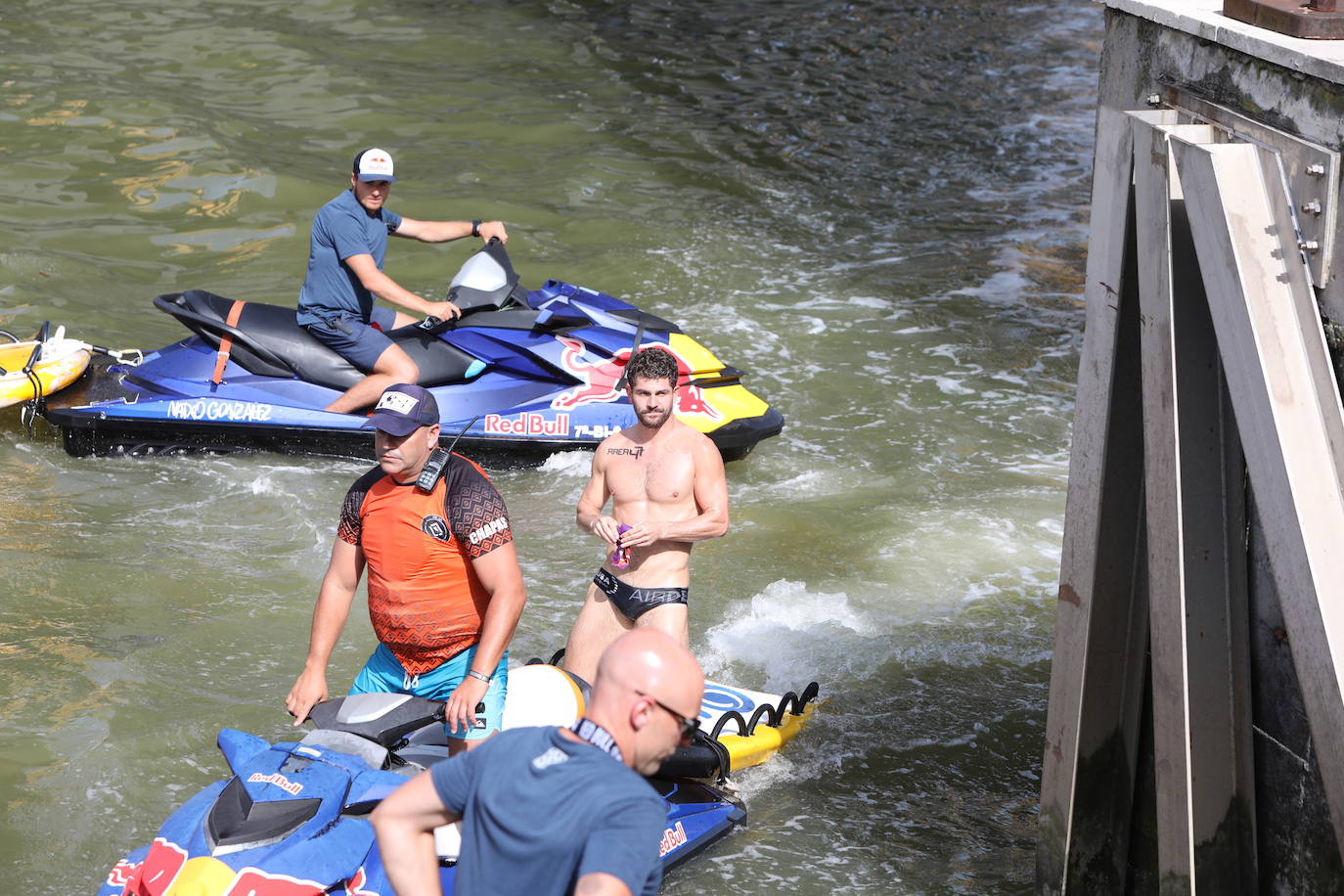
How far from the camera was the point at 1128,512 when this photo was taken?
4809 millimetres

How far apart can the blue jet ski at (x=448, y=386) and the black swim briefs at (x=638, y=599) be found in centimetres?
316

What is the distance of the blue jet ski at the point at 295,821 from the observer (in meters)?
4.19

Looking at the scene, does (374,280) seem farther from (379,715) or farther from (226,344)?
(379,715)

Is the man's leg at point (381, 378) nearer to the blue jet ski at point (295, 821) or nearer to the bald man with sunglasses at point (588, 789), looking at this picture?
the blue jet ski at point (295, 821)

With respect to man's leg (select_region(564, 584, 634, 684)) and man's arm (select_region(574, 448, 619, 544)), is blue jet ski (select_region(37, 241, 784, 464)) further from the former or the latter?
man's leg (select_region(564, 584, 634, 684))

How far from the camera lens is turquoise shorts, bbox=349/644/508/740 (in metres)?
5.14

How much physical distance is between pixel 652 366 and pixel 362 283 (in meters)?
3.34

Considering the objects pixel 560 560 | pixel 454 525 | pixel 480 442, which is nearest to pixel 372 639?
pixel 560 560

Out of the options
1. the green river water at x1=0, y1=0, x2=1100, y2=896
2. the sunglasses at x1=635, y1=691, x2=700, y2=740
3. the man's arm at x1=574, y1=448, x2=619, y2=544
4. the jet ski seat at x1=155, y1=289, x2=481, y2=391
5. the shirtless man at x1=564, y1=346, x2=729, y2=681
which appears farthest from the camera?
the jet ski seat at x1=155, y1=289, x2=481, y2=391

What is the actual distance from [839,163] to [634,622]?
1323cm

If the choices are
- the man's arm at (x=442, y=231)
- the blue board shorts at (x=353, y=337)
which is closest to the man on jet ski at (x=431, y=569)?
the blue board shorts at (x=353, y=337)

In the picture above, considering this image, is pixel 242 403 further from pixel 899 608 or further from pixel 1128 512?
pixel 1128 512

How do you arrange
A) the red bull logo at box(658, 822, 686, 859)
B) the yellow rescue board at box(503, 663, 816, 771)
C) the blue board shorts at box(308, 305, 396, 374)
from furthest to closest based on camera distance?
the blue board shorts at box(308, 305, 396, 374)
the yellow rescue board at box(503, 663, 816, 771)
the red bull logo at box(658, 822, 686, 859)

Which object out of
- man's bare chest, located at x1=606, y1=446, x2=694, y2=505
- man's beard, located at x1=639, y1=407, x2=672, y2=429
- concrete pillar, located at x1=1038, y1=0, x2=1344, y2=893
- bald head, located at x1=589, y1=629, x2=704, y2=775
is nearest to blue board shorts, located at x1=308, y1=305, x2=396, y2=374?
man's bare chest, located at x1=606, y1=446, x2=694, y2=505
